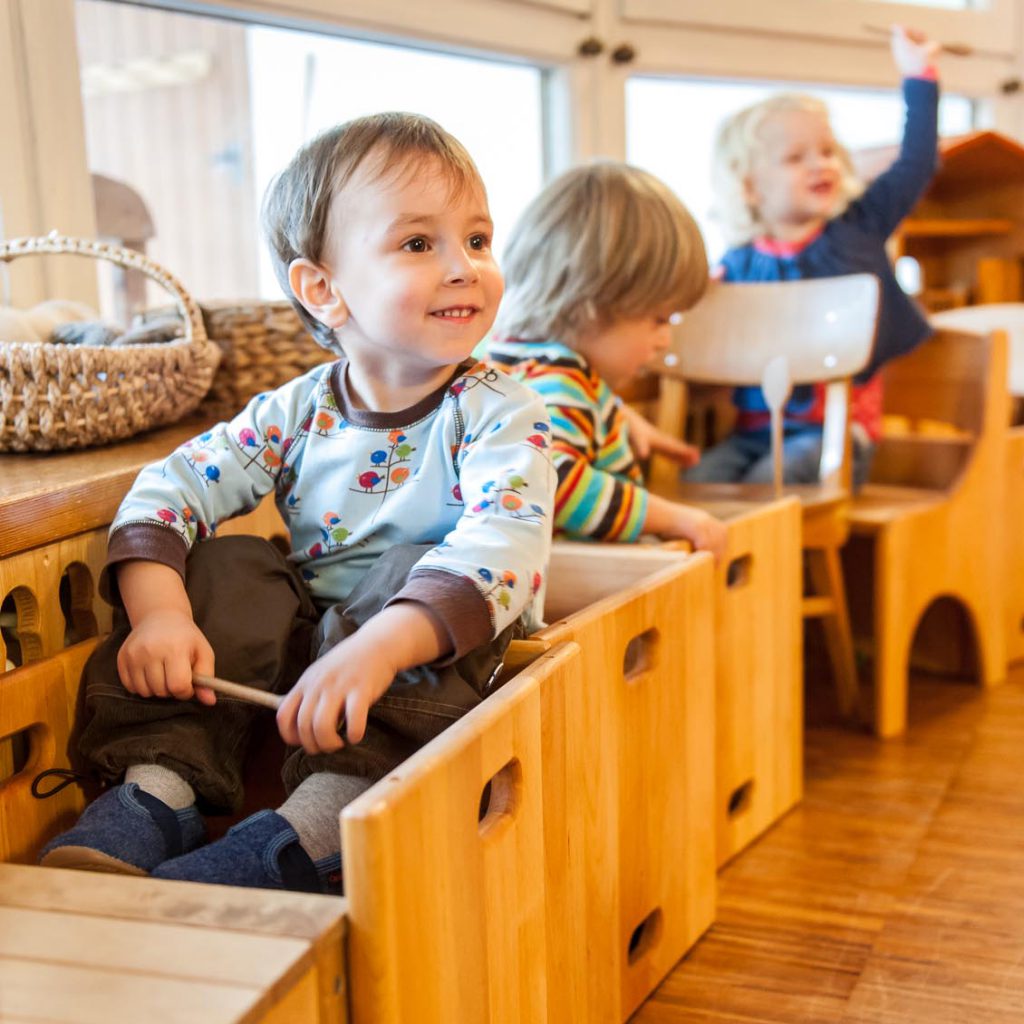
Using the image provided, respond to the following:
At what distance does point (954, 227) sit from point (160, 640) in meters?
2.06

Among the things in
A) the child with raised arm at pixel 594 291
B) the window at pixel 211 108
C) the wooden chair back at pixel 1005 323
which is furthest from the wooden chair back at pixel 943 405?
the window at pixel 211 108

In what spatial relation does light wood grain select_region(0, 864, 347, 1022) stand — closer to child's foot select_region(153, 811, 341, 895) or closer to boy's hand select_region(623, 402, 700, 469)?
child's foot select_region(153, 811, 341, 895)

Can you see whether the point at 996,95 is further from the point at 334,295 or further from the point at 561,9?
the point at 334,295

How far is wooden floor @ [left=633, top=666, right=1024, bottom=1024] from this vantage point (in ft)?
3.49

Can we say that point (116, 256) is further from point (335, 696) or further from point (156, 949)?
point (156, 949)

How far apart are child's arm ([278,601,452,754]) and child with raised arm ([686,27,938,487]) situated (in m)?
1.15

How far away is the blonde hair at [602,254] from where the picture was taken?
1381 mm

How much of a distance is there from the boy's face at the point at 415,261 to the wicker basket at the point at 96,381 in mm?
243

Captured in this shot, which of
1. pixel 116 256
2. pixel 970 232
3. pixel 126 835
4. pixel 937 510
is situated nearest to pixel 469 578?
pixel 126 835

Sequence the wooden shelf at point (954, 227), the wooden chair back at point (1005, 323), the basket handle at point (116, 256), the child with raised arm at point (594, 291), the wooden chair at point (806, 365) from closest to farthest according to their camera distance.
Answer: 1. the basket handle at point (116, 256)
2. the child with raised arm at point (594, 291)
3. the wooden chair at point (806, 365)
4. the wooden chair back at point (1005, 323)
5. the wooden shelf at point (954, 227)

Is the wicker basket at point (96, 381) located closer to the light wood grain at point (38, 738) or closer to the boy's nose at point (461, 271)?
the light wood grain at point (38, 738)

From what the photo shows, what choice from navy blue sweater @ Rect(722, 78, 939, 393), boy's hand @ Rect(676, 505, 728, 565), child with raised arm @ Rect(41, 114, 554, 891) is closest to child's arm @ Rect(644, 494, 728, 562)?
boy's hand @ Rect(676, 505, 728, 565)

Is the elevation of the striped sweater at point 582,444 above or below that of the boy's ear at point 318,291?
below

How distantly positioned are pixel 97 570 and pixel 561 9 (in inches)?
53.8
